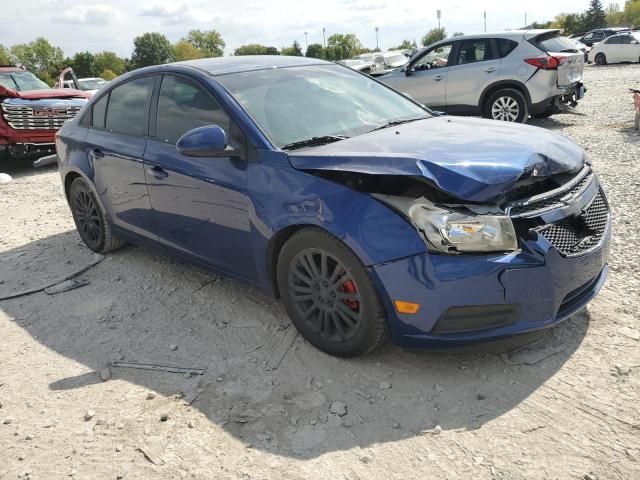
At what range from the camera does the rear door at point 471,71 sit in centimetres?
1015

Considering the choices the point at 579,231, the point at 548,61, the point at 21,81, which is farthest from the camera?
the point at 21,81

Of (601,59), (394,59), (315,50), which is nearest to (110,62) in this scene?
(315,50)

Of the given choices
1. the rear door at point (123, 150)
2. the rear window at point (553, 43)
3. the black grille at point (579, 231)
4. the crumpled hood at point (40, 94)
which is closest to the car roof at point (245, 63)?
the rear door at point (123, 150)

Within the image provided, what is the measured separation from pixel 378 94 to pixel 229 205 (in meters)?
1.52

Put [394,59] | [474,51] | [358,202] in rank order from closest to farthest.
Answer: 1. [358,202]
2. [474,51]
3. [394,59]

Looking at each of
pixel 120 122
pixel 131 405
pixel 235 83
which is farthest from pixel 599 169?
pixel 131 405

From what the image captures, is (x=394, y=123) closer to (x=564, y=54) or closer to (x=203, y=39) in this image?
(x=564, y=54)

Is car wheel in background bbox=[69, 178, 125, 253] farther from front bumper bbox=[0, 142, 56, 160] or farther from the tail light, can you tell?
the tail light

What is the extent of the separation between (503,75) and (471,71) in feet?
1.92

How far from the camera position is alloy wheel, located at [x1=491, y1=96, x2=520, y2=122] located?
394 inches

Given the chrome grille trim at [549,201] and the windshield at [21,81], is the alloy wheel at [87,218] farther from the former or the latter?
the windshield at [21,81]

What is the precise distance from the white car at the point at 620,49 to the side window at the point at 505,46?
2337 cm

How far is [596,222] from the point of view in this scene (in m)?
3.23

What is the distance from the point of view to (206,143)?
11.2 ft
